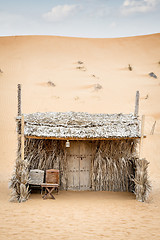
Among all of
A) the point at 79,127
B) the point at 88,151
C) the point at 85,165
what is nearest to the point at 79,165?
the point at 85,165

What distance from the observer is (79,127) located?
30.4 ft

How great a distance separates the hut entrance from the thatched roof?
1.02 meters

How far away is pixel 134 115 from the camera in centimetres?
1062

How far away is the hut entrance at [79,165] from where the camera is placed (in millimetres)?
10189

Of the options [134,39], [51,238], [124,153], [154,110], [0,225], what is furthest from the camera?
[134,39]

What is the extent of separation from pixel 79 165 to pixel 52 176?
1.38 m

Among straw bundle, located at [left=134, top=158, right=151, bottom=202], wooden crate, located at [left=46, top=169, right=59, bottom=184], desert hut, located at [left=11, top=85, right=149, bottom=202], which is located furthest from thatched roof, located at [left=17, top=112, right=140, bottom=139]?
wooden crate, located at [left=46, top=169, right=59, bottom=184]

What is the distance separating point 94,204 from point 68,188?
71.4 inches

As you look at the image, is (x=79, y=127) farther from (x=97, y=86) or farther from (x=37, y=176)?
(x=97, y=86)

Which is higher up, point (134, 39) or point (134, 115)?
point (134, 39)

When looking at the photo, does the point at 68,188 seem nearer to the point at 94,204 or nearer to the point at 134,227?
the point at 94,204

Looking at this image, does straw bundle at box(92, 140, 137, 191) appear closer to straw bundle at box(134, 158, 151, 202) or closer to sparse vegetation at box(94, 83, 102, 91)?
straw bundle at box(134, 158, 151, 202)

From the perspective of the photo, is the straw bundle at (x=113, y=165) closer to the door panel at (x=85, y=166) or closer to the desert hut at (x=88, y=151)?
the desert hut at (x=88, y=151)

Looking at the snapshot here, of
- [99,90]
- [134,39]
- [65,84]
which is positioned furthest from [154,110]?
[134,39]
